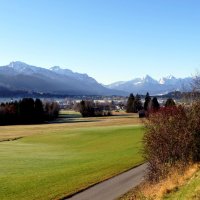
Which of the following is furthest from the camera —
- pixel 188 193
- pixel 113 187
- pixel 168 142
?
pixel 113 187

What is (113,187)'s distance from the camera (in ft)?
93.4

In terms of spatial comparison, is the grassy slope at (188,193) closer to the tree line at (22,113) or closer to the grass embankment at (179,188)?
the grass embankment at (179,188)

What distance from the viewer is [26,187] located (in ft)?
98.4

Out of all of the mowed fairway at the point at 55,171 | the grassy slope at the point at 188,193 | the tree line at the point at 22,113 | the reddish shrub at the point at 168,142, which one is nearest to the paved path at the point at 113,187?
the mowed fairway at the point at 55,171

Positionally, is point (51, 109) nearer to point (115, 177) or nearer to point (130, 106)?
point (130, 106)

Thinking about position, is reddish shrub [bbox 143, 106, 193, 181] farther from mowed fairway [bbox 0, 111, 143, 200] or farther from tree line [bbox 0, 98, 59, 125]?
tree line [bbox 0, 98, 59, 125]

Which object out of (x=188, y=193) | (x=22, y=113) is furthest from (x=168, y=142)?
(x=22, y=113)

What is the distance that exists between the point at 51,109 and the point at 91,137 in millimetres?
95767

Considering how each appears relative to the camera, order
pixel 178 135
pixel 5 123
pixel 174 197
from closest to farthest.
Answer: pixel 174 197 → pixel 178 135 → pixel 5 123

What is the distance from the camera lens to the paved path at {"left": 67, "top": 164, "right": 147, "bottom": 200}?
84.7ft

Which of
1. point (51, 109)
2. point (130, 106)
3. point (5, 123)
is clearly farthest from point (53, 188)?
point (130, 106)

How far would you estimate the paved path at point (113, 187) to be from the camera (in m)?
25.8

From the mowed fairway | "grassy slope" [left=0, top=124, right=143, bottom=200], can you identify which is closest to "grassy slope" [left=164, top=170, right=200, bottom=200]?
the mowed fairway

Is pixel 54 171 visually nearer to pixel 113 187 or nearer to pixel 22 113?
pixel 113 187
